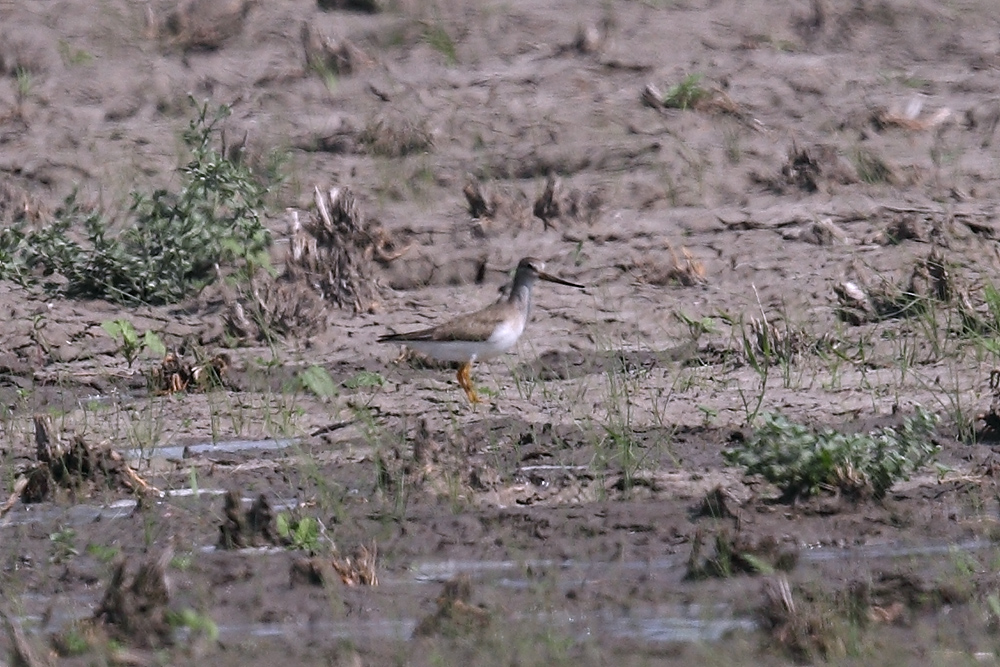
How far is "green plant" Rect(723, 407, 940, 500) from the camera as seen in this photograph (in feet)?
21.8

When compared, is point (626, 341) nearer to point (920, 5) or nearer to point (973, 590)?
point (973, 590)

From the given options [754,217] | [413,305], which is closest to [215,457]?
[413,305]

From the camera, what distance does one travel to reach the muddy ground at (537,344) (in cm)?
570

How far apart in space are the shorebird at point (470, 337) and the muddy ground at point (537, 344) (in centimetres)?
19

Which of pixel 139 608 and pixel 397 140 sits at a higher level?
pixel 139 608

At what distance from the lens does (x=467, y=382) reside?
9094 millimetres

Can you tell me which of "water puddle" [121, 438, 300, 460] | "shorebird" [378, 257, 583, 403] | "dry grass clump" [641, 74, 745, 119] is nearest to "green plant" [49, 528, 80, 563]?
"water puddle" [121, 438, 300, 460]

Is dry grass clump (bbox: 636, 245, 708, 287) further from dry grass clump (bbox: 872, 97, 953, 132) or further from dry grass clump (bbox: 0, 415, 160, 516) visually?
dry grass clump (bbox: 0, 415, 160, 516)

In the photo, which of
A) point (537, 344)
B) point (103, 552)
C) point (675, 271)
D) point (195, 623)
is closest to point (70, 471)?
point (103, 552)

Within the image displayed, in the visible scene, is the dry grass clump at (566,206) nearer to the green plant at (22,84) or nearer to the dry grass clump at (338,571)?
the green plant at (22,84)

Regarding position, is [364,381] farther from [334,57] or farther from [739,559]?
[334,57]

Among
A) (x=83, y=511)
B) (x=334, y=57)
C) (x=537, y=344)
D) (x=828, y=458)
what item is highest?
(x=828, y=458)

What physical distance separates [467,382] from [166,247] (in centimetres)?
234

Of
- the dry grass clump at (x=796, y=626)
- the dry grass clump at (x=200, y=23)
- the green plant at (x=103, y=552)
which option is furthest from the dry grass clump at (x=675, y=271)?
the dry grass clump at (x=796, y=626)
